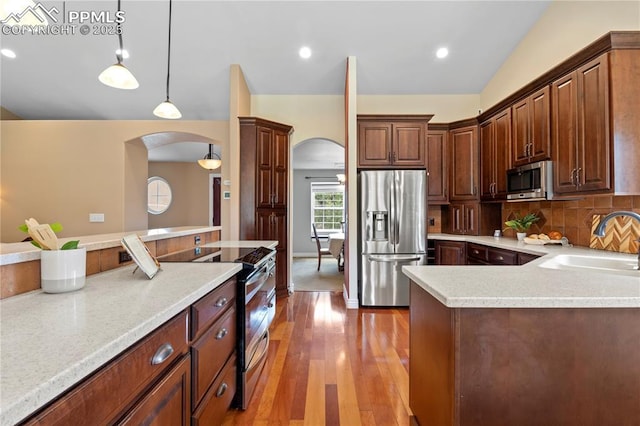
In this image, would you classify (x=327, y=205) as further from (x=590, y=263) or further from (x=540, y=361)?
(x=540, y=361)

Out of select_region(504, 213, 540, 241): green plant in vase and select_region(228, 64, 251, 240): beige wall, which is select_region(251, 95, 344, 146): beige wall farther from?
select_region(504, 213, 540, 241): green plant in vase

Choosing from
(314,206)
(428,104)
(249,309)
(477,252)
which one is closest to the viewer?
(249,309)

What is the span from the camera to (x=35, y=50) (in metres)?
3.81

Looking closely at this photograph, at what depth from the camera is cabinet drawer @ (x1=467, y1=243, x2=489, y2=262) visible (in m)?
3.17

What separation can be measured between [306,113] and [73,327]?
14.1ft

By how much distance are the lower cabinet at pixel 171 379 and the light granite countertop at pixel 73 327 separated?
0.06 metres

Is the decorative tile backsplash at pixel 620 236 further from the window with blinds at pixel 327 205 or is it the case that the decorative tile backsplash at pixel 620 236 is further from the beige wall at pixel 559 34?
the window with blinds at pixel 327 205

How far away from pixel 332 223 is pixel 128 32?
241 inches

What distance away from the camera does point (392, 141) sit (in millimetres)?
3750

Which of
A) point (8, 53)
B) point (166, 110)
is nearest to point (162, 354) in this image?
point (166, 110)

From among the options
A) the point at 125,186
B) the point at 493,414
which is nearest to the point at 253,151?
the point at 125,186

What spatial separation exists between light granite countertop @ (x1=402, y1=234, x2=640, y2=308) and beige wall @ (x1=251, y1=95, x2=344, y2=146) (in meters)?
Result: 3.45

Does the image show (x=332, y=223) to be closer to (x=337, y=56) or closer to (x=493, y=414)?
(x=337, y=56)

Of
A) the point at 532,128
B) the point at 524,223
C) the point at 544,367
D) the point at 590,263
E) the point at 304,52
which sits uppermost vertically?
the point at 304,52
